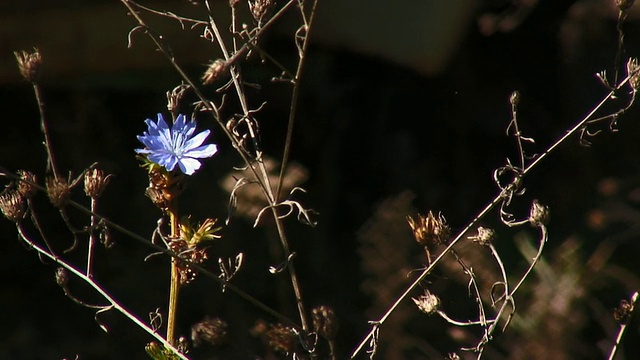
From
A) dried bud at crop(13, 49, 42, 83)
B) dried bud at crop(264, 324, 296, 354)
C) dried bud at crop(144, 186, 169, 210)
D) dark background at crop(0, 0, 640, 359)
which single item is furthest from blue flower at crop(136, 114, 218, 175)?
dark background at crop(0, 0, 640, 359)

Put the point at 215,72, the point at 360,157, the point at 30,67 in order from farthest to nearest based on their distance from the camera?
the point at 360,157
the point at 30,67
the point at 215,72

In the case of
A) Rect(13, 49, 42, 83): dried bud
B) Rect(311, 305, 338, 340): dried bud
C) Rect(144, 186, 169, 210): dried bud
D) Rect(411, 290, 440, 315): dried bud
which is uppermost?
Rect(13, 49, 42, 83): dried bud

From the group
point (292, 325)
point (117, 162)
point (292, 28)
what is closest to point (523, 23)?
point (292, 28)

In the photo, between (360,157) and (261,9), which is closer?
(261,9)

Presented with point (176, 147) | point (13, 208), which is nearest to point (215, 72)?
point (176, 147)

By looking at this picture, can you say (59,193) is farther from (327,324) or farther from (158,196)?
(327,324)

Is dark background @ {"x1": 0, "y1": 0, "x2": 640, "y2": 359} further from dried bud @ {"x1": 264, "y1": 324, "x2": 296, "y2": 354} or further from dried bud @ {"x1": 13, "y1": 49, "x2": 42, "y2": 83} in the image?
dried bud @ {"x1": 13, "y1": 49, "x2": 42, "y2": 83}

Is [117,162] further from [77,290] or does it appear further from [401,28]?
[401,28]
